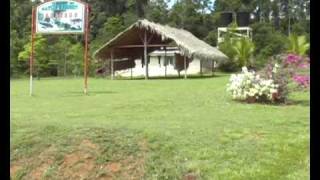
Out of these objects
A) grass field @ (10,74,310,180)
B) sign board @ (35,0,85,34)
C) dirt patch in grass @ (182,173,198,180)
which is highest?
sign board @ (35,0,85,34)

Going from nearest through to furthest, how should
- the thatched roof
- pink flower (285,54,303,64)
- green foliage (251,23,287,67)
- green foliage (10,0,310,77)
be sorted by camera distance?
pink flower (285,54,303,64) → the thatched roof → green foliage (10,0,310,77) → green foliage (251,23,287,67)

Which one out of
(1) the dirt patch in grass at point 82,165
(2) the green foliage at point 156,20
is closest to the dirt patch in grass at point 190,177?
(1) the dirt patch in grass at point 82,165

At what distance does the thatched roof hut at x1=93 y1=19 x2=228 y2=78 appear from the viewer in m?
28.7

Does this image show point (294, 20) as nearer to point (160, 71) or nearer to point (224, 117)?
point (160, 71)

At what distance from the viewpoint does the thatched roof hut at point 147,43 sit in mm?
28703

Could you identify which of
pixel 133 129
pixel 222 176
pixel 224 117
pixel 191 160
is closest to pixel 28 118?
pixel 133 129

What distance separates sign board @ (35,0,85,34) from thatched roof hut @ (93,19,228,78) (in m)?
13.3

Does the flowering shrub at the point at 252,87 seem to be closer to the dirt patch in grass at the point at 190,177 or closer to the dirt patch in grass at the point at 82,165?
the dirt patch in grass at the point at 82,165

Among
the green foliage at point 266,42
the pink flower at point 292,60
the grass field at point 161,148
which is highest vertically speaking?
the green foliage at point 266,42

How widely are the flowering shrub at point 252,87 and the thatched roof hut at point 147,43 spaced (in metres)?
15.9

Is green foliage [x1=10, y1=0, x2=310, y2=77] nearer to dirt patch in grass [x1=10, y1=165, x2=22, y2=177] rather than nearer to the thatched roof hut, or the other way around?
the thatched roof hut

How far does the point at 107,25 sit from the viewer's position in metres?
43.1

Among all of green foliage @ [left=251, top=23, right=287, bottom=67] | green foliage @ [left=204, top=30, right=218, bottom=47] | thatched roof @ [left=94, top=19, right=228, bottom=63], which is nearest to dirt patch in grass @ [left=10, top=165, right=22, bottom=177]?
thatched roof @ [left=94, top=19, right=228, bottom=63]
